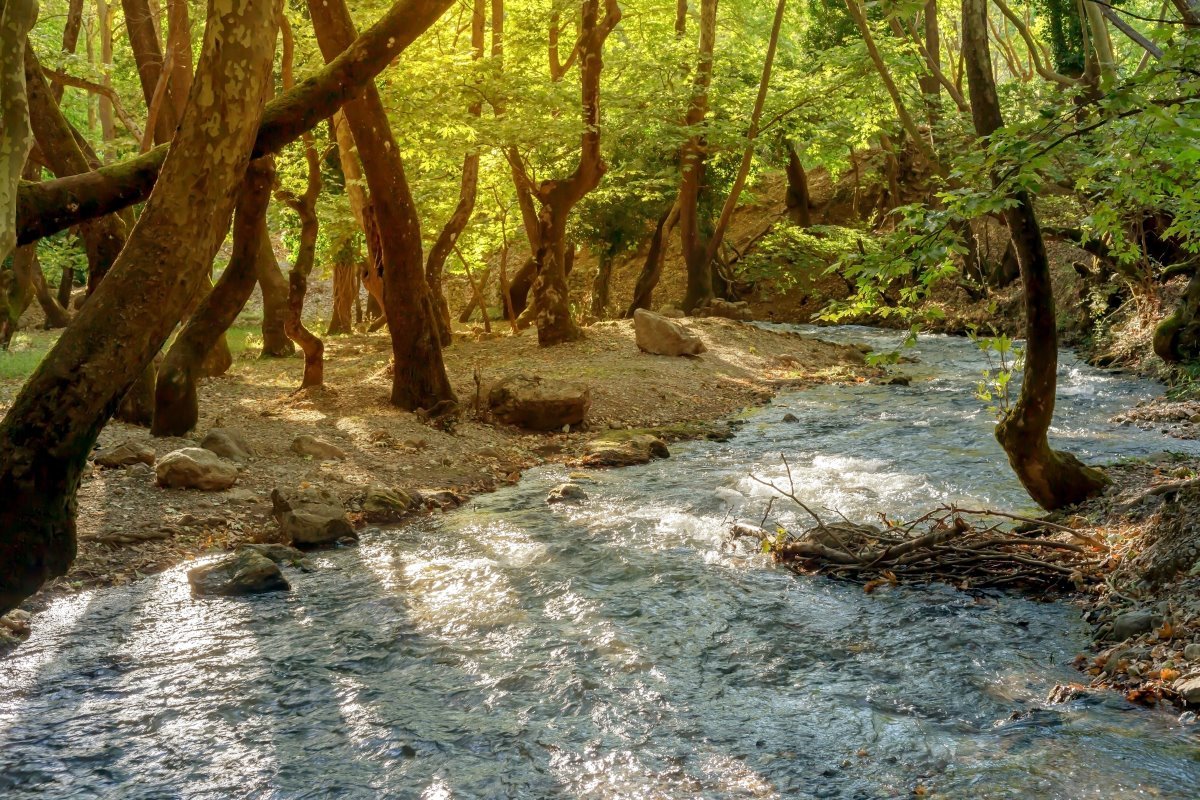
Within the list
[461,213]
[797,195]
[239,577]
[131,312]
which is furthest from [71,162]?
[797,195]

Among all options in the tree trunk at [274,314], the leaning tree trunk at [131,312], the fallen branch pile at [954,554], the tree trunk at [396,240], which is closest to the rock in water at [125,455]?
the tree trunk at [396,240]

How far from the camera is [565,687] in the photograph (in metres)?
Answer: 5.53

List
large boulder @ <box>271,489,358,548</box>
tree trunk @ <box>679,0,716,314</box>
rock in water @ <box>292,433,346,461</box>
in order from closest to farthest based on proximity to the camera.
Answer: large boulder @ <box>271,489,358,548</box>, rock in water @ <box>292,433,346,461</box>, tree trunk @ <box>679,0,716,314</box>

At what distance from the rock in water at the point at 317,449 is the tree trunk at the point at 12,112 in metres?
6.64

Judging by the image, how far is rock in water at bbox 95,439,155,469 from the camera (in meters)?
9.33

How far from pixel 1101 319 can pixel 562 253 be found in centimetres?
987

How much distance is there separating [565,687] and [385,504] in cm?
437

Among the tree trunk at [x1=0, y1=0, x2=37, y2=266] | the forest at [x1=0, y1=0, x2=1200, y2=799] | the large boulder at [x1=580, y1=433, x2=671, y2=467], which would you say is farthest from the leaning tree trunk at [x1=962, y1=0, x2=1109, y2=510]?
the tree trunk at [x1=0, y1=0, x2=37, y2=266]

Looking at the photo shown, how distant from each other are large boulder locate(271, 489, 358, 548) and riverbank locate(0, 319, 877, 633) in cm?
18

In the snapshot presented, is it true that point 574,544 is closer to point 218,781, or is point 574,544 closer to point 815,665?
point 815,665

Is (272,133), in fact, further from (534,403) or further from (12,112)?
(534,403)

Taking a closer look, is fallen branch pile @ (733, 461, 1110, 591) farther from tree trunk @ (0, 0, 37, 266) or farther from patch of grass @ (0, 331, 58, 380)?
patch of grass @ (0, 331, 58, 380)

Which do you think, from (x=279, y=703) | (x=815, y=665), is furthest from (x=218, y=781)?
(x=815, y=665)

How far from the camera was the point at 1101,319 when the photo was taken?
1809 cm
